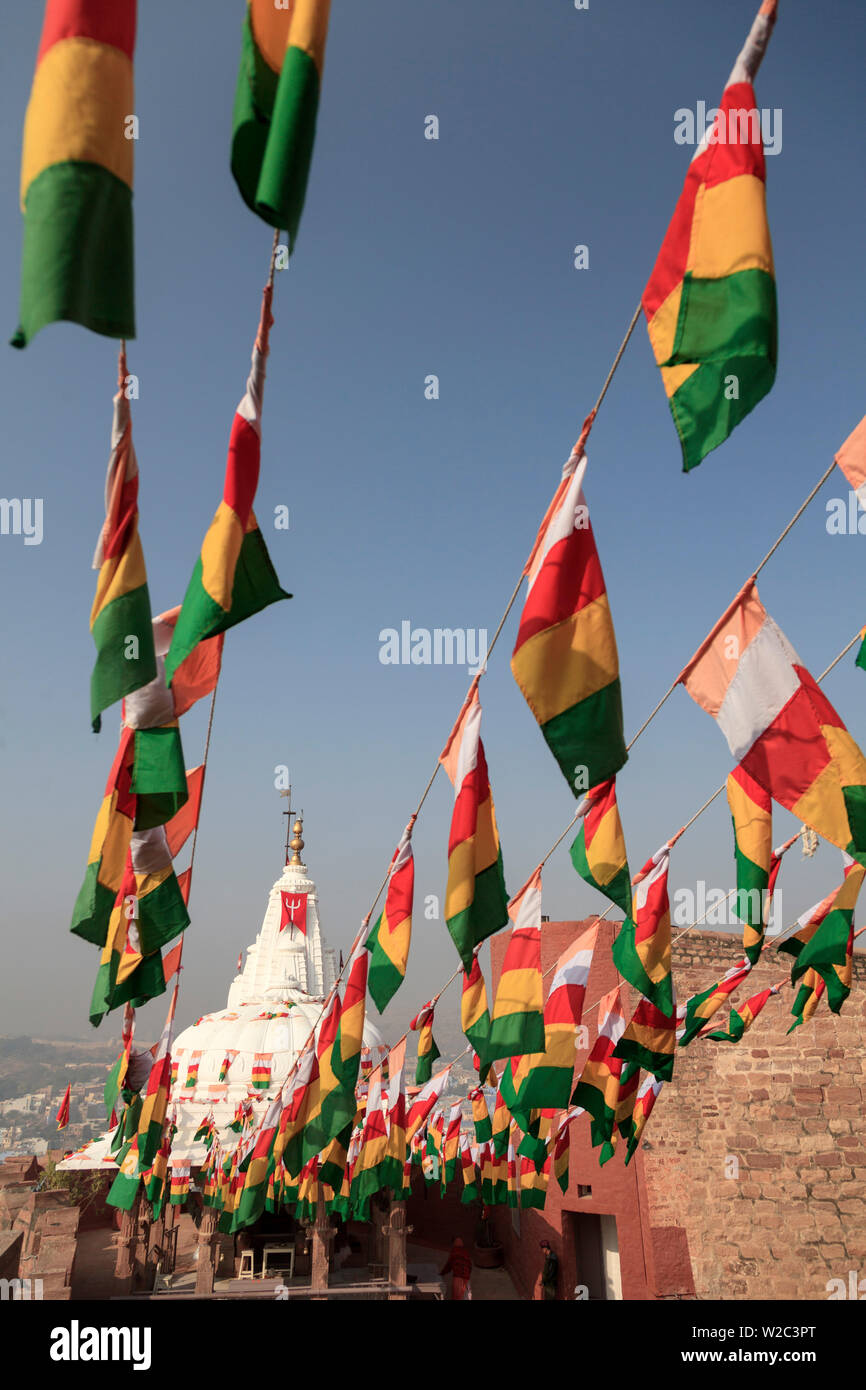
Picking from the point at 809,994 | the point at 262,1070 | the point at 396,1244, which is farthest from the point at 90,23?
the point at 262,1070

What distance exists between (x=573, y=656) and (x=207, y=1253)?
61.6 ft

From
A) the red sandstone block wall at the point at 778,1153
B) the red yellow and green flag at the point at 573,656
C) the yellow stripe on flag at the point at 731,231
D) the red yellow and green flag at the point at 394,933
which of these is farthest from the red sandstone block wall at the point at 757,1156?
the yellow stripe on flag at the point at 731,231

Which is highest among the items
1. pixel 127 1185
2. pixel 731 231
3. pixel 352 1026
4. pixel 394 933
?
pixel 731 231

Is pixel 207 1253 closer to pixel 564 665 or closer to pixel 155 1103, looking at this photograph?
pixel 155 1103

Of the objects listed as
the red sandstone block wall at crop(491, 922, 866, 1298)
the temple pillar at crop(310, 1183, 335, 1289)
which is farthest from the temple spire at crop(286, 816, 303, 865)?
the red sandstone block wall at crop(491, 922, 866, 1298)

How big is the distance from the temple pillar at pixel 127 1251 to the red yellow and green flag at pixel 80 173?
22.5 m

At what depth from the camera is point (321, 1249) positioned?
18.1 metres

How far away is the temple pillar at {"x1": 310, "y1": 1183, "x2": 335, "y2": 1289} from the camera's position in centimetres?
1792

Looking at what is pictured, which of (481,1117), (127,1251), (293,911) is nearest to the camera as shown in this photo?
(481,1117)

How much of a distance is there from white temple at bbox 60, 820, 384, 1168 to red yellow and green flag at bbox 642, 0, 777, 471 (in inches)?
884

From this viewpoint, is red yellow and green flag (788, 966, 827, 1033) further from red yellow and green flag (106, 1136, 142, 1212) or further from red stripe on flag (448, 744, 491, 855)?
red yellow and green flag (106, 1136, 142, 1212)

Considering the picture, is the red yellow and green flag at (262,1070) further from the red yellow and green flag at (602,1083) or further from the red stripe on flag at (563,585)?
the red stripe on flag at (563,585)
